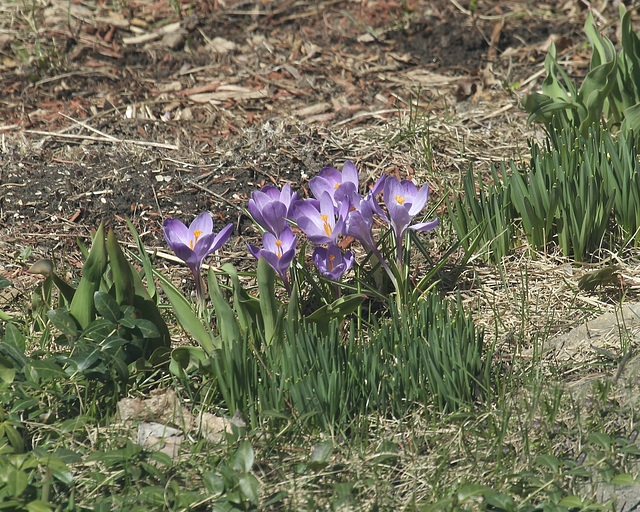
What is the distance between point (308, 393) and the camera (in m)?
1.90

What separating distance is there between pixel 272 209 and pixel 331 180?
11.3 inches

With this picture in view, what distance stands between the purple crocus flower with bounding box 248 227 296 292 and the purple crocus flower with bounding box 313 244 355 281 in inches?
5.7

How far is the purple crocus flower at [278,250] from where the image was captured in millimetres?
2008

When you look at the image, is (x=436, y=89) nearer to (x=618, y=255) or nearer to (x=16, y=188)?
(x=618, y=255)

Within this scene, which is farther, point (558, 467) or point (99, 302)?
point (99, 302)

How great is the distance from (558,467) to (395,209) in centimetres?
90

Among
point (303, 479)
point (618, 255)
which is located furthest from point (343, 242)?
point (303, 479)

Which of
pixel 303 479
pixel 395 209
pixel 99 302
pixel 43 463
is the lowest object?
pixel 303 479

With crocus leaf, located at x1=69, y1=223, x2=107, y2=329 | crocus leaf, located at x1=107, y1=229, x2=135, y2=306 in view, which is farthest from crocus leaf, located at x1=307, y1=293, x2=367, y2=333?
crocus leaf, located at x1=69, y1=223, x2=107, y2=329

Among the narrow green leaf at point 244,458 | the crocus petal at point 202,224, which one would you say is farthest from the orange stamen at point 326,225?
the narrow green leaf at point 244,458

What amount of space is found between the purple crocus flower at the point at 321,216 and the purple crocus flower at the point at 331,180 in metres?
0.03

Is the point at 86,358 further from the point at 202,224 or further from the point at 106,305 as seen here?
the point at 202,224

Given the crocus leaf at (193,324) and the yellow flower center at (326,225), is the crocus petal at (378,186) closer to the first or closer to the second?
the yellow flower center at (326,225)

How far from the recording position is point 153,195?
3.24 m
